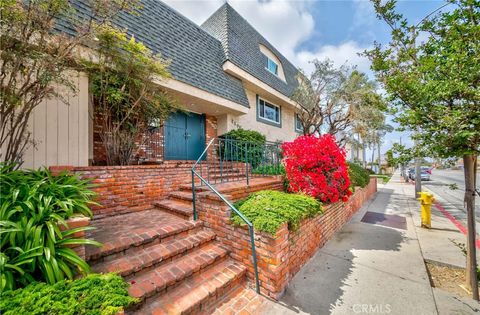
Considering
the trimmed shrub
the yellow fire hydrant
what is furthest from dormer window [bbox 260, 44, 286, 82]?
the yellow fire hydrant

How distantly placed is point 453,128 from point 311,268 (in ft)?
9.46

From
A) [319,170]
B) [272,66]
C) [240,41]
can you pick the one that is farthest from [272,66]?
[319,170]

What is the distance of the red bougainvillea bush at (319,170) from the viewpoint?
4.38 m

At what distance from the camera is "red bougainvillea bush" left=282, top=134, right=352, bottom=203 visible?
4379 mm

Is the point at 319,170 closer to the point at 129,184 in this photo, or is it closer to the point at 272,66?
the point at 129,184

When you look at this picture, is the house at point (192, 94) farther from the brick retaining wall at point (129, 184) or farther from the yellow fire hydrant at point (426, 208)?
the yellow fire hydrant at point (426, 208)

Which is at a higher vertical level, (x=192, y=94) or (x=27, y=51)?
(x=192, y=94)

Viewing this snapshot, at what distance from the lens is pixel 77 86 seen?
3.86 meters

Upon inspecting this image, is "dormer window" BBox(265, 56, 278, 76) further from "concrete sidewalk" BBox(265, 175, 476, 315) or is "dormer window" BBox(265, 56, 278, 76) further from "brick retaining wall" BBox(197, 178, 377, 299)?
"concrete sidewalk" BBox(265, 175, 476, 315)

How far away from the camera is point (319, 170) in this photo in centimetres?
446

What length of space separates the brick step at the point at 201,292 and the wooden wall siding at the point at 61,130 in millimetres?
3232

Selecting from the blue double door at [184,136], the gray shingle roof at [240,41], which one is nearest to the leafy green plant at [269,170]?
the blue double door at [184,136]

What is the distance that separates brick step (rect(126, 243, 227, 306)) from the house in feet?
9.50

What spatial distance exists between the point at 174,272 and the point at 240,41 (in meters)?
10.0
